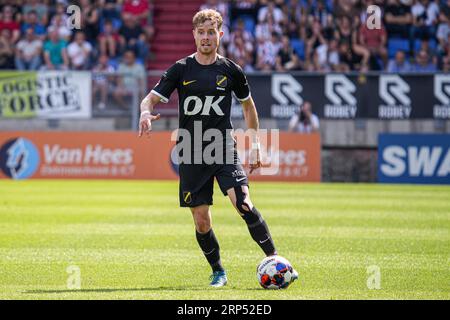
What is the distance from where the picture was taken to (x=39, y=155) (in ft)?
84.6

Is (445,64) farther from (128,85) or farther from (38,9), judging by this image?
(38,9)

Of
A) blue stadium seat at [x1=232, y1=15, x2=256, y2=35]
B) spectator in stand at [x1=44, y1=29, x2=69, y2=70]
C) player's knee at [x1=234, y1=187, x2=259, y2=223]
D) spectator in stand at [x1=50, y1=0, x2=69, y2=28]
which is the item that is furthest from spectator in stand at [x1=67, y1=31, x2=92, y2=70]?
player's knee at [x1=234, y1=187, x2=259, y2=223]

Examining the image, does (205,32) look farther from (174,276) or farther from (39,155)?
(39,155)

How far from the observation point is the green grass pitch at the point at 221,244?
9.10 m

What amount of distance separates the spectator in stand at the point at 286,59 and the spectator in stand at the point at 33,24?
7171 mm

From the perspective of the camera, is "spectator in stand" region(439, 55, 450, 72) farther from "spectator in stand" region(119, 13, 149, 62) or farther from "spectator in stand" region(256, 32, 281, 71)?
"spectator in stand" region(119, 13, 149, 62)

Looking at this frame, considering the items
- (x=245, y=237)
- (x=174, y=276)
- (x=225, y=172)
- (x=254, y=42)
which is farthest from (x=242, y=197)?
(x=254, y=42)

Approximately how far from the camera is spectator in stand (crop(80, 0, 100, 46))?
29250 mm

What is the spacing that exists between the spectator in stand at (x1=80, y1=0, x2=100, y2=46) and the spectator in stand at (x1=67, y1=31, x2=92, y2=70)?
0.78m

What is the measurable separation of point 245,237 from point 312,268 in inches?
128
